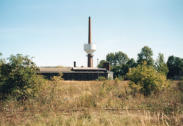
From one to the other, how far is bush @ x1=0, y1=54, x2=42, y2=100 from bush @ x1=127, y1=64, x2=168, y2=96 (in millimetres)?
6202

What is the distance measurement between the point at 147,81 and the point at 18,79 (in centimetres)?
768

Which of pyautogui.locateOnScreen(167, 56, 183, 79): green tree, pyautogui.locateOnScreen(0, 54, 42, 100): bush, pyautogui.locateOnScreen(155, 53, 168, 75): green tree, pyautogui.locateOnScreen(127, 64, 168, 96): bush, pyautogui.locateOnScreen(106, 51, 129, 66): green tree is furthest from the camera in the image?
pyautogui.locateOnScreen(106, 51, 129, 66): green tree

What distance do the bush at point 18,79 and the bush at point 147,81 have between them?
6202 mm

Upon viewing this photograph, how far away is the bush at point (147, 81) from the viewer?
9.66 metres

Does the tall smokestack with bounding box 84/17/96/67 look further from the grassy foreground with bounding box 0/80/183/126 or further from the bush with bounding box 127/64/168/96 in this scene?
the grassy foreground with bounding box 0/80/183/126

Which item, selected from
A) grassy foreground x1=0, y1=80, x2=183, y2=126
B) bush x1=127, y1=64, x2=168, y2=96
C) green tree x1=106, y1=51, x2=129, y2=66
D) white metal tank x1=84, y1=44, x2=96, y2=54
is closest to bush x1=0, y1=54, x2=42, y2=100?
grassy foreground x1=0, y1=80, x2=183, y2=126

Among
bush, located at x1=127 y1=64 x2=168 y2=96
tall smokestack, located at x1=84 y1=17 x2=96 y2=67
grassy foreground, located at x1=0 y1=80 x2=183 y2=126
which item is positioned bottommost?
grassy foreground, located at x1=0 y1=80 x2=183 y2=126

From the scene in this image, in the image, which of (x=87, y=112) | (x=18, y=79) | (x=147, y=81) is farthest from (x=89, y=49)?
(x=87, y=112)

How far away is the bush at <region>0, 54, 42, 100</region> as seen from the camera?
682 cm

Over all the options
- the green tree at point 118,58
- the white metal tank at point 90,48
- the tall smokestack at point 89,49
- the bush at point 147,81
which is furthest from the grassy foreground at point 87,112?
the green tree at point 118,58

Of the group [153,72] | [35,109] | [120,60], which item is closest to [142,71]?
[153,72]

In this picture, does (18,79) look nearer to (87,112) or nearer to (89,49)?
(87,112)

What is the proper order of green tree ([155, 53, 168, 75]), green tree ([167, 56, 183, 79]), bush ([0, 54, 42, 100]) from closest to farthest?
bush ([0, 54, 42, 100]), green tree ([155, 53, 168, 75]), green tree ([167, 56, 183, 79])

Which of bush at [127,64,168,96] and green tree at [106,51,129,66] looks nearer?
bush at [127,64,168,96]
